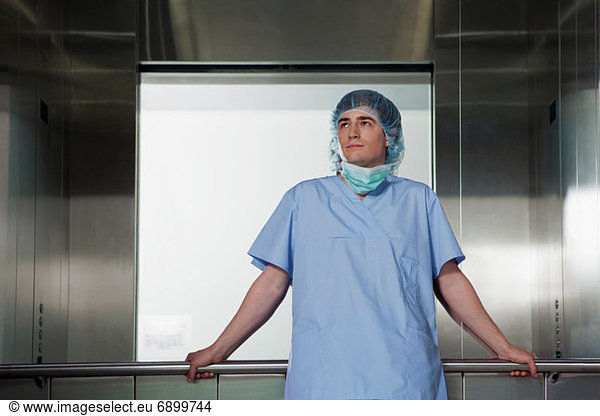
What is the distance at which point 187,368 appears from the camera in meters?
2.02

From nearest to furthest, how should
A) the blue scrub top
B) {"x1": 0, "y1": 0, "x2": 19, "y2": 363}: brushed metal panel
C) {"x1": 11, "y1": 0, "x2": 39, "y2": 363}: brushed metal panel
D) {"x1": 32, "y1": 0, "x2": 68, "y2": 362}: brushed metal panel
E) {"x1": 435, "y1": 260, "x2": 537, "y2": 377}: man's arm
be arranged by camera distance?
the blue scrub top → {"x1": 435, "y1": 260, "x2": 537, "y2": 377}: man's arm → {"x1": 0, "y1": 0, "x2": 19, "y2": 363}: brushed metal panel → {"x1": 11, "y1": 0, "x2": 39, "y2": 363}: brushed metal panel → {"x1": 32, "y1": 0, "x2": 68, "y2": 362}: brushed metal panel

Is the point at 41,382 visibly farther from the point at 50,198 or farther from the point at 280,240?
the point at 50,198

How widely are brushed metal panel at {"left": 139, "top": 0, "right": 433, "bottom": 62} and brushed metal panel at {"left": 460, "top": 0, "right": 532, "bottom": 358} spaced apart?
1.05ft

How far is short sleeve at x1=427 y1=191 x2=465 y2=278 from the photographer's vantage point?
2.07 m

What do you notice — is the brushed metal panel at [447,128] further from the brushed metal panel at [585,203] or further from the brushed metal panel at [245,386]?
the brushed metal panel at [245,386]

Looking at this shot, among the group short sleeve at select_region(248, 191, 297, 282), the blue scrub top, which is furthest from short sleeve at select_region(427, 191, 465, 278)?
short sleeve at select_region(248, 191, 297, 282)

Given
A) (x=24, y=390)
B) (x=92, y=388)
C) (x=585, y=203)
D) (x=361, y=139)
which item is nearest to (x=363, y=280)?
(x=361, y=139)

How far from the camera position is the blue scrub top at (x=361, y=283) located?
193 centimetres

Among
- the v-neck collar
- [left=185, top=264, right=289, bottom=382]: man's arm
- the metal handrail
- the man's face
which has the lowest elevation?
the metal handrail

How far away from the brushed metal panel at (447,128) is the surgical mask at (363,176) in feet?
6.30

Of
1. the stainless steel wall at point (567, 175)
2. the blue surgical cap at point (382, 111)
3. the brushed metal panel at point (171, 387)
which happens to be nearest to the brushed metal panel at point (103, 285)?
the brushed metal panel at point (171, 387)

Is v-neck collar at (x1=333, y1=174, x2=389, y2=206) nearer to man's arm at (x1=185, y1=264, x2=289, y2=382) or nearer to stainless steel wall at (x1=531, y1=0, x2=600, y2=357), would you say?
man's arm at (x1=185, y1=264, x2=289, y2=382)

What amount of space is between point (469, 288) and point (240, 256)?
6.94 ft
